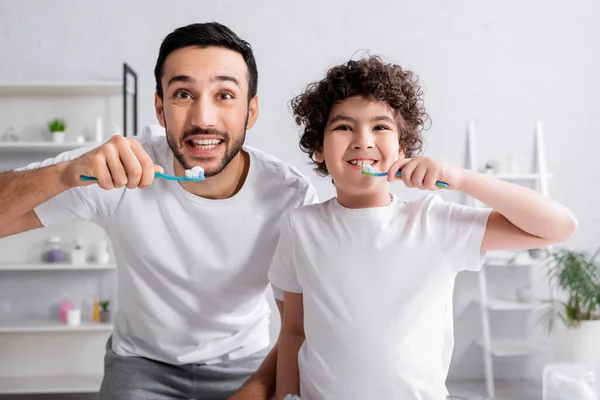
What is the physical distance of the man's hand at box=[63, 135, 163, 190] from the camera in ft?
3.68

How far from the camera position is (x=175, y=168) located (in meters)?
1.56

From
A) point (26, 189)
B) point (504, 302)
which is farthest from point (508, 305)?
point (26, 189)

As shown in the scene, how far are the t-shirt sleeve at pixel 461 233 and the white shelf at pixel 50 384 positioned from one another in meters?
2.49

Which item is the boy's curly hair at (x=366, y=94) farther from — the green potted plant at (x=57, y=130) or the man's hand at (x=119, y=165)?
the green potted plant at (x=57, y=130)

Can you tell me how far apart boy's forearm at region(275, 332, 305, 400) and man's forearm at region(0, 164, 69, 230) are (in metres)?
0.55

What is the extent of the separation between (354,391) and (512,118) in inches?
116

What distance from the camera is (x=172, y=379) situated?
5.17 feet

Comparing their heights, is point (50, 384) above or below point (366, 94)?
below

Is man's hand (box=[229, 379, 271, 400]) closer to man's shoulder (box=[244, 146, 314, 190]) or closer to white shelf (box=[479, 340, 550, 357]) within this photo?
man's shoulder (box=[244, 146, 314, 190])

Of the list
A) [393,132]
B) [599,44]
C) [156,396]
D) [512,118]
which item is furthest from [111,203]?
[599,44]

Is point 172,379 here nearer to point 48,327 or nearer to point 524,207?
point 524,207

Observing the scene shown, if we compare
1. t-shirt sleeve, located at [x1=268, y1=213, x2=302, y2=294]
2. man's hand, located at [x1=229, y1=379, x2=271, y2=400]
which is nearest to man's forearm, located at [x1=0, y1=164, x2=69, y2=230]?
t-shirt sleeve, located at [x1=268, y1=213, x2=302, y2=294]

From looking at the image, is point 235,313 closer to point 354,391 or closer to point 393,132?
point 354,391

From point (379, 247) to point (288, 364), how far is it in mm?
325
